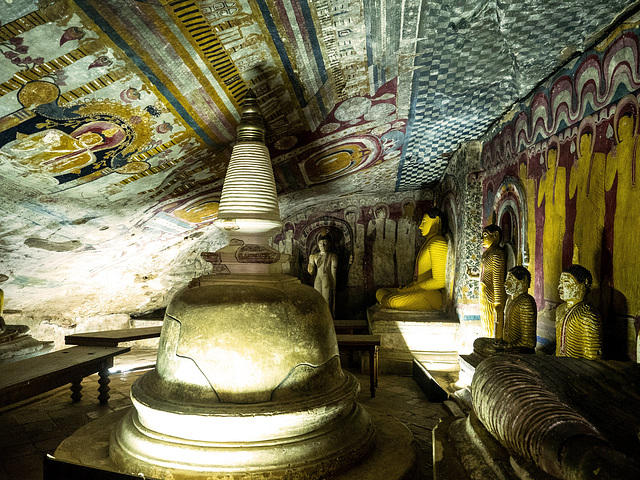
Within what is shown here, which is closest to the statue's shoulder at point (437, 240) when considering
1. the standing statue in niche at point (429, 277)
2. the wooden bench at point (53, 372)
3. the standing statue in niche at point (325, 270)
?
the standing statue in niche at point (429, 277)

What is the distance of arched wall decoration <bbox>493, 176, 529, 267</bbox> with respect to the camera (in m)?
4.12

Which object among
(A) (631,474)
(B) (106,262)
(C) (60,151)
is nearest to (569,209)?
(A) (631,474)

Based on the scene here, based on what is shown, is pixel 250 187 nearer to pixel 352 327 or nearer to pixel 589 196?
pixel 589 196

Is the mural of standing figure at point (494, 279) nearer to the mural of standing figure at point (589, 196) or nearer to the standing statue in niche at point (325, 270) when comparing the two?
the mural of standing figure at point (589, 196)

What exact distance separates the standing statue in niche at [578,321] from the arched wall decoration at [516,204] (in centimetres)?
141

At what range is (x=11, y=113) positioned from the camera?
2.83 metres

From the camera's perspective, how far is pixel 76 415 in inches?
161

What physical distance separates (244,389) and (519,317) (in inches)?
88.9

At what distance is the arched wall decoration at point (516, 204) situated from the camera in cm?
412

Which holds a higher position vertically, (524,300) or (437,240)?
(437,240)

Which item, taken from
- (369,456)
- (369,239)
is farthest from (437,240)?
(369,456)

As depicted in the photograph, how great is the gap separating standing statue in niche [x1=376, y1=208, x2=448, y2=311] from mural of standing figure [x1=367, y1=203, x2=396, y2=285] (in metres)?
1.52

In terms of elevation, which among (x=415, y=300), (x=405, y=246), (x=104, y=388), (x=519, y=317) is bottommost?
(x=104, y=388)

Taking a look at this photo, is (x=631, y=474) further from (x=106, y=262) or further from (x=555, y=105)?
(x=106, y=262)
